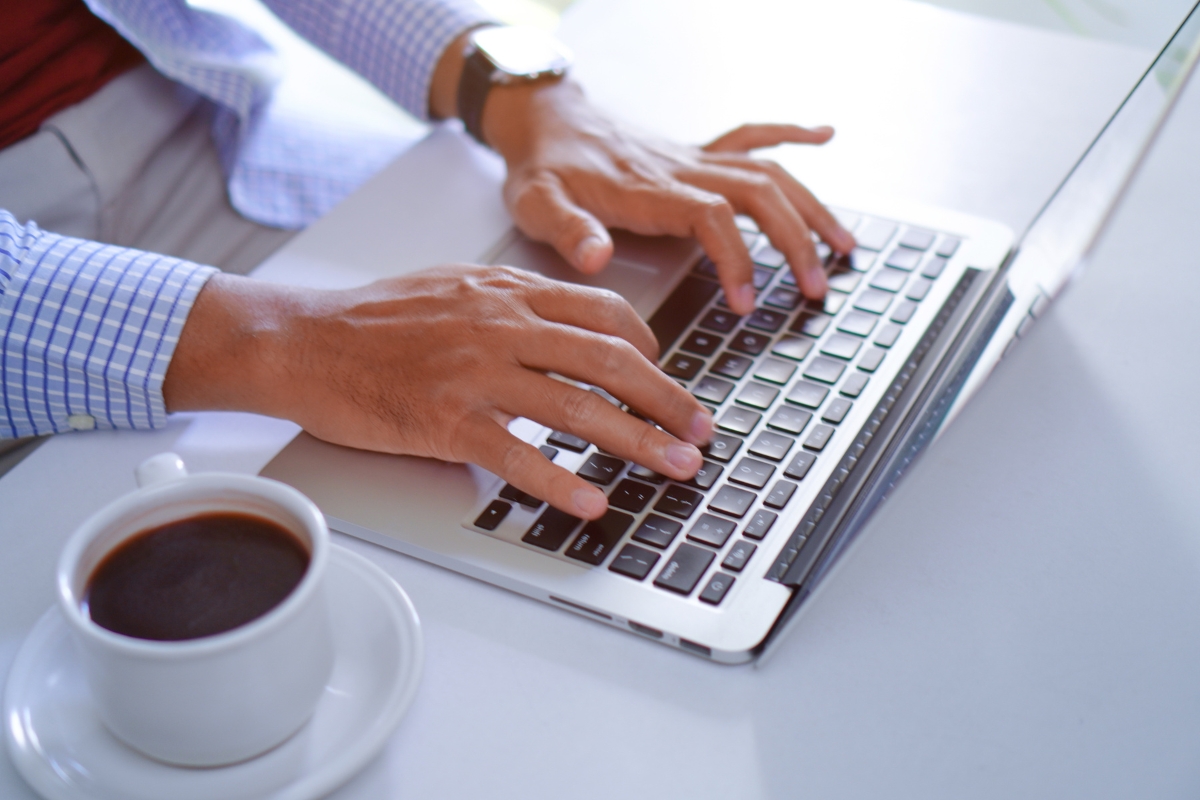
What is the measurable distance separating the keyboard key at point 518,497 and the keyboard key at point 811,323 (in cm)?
27

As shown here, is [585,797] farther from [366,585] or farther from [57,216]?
[57,216]

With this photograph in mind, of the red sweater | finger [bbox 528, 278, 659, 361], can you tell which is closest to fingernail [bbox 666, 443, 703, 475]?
finger [bbox 528, 278, 659, 361]

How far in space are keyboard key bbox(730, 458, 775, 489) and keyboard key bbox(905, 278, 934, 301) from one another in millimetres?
244

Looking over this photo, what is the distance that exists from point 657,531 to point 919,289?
1.14ft

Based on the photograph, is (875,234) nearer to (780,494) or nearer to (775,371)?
(775,371)

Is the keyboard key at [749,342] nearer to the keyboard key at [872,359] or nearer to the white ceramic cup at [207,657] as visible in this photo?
the keyboard key at [872,359]

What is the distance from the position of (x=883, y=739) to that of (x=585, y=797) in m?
0.15

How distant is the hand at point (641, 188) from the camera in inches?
31.2

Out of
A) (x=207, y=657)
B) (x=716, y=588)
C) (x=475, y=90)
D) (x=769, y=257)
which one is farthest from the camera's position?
(x=475, y=90)

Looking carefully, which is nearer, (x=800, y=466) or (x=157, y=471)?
(x=157, y=471)

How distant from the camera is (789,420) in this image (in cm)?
67

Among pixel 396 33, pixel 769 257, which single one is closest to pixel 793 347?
pixel 769 257

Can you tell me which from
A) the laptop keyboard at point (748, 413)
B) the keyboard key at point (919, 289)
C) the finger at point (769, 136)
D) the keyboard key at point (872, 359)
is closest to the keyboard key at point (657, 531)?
the laptop keyboard at point (748, 413)

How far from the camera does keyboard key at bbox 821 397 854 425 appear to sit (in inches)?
26.3
